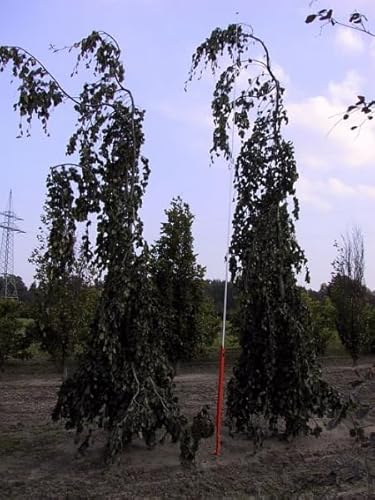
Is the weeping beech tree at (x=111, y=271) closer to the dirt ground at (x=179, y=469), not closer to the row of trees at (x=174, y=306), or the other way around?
the dirt ground at (x=179, y=469)

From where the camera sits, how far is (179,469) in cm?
486

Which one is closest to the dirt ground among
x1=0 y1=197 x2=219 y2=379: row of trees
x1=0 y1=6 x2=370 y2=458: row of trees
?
x1=0 y1=6 x2=370 y2=458: row of trees

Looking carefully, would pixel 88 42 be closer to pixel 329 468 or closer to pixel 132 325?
pixel 132 325

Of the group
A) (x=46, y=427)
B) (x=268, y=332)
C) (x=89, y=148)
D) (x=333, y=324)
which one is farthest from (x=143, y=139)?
(x=333, y=324)

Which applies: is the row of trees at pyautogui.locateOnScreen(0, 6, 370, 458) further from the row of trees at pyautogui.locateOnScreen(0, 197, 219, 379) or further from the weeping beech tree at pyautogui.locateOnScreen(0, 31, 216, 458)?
the row of trees at pyautogui.locateOnScreen(0, 197, 219, 379)

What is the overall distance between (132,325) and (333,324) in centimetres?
1084

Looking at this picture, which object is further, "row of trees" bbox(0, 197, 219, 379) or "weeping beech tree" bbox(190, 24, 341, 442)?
"row of trees" bbox(0, 197, 219, 379)

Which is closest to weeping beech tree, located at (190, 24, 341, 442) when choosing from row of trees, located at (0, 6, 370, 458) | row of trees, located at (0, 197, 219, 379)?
row of trees, located at (0, 6, 370, 458)

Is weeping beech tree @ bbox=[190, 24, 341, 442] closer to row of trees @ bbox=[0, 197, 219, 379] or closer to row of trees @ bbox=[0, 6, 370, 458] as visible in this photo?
row of trees @ bbox=[0, 6, 370, 458]

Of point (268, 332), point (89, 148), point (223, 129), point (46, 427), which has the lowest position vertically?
point (46, 427)

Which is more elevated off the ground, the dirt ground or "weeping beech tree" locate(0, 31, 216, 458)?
"weeping beech tree" locate(0, 31, 216, 458)

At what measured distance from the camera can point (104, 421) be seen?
17.3 feet

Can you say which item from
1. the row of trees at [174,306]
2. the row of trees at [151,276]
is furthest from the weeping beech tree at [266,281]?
the row of trees at [174,306]

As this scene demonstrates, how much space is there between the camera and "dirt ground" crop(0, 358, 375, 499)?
429 centimetres
